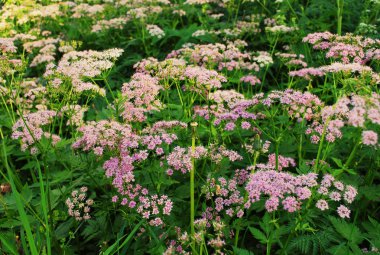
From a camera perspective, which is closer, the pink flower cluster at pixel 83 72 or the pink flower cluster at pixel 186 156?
the pink flower cluster at pixel 186 156

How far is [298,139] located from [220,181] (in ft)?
4.42

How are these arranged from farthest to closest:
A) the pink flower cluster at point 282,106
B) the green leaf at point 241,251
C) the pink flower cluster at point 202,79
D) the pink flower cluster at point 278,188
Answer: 1. the pink flower cluster at point 202,79
2. the pink flower cluster at point 282,106
3. the green leaf at point 241,251
4. the pink flower cluster at point 278,188

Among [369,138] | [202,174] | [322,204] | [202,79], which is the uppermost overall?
[369,138]

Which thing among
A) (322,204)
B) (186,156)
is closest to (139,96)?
(186,156)

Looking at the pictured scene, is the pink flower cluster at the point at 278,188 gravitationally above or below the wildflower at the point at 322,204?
above

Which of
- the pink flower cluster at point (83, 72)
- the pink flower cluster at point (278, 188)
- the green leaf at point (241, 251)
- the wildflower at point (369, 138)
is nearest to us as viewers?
the wildflower at point (369, 138)

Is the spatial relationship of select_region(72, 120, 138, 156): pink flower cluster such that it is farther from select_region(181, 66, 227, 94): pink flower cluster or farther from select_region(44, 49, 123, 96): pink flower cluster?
select_region(181, 66, 227, 94): pink flower cluster

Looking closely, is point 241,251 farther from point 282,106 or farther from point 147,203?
point 282,106

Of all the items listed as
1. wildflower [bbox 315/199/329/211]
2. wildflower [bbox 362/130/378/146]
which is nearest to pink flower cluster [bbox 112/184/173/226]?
wildflower [bbox 315/199/329/211]

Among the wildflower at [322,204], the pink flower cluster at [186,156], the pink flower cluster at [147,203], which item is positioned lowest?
the pink flower cluster at [147,203]

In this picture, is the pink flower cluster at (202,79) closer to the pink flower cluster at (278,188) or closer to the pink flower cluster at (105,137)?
the pink flower cluster at (105,137)

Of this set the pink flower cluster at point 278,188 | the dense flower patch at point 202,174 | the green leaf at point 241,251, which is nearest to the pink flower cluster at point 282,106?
the dense flower patch at point 202,174

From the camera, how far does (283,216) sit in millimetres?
3744

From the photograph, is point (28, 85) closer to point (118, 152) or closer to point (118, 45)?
point (118, 45)
